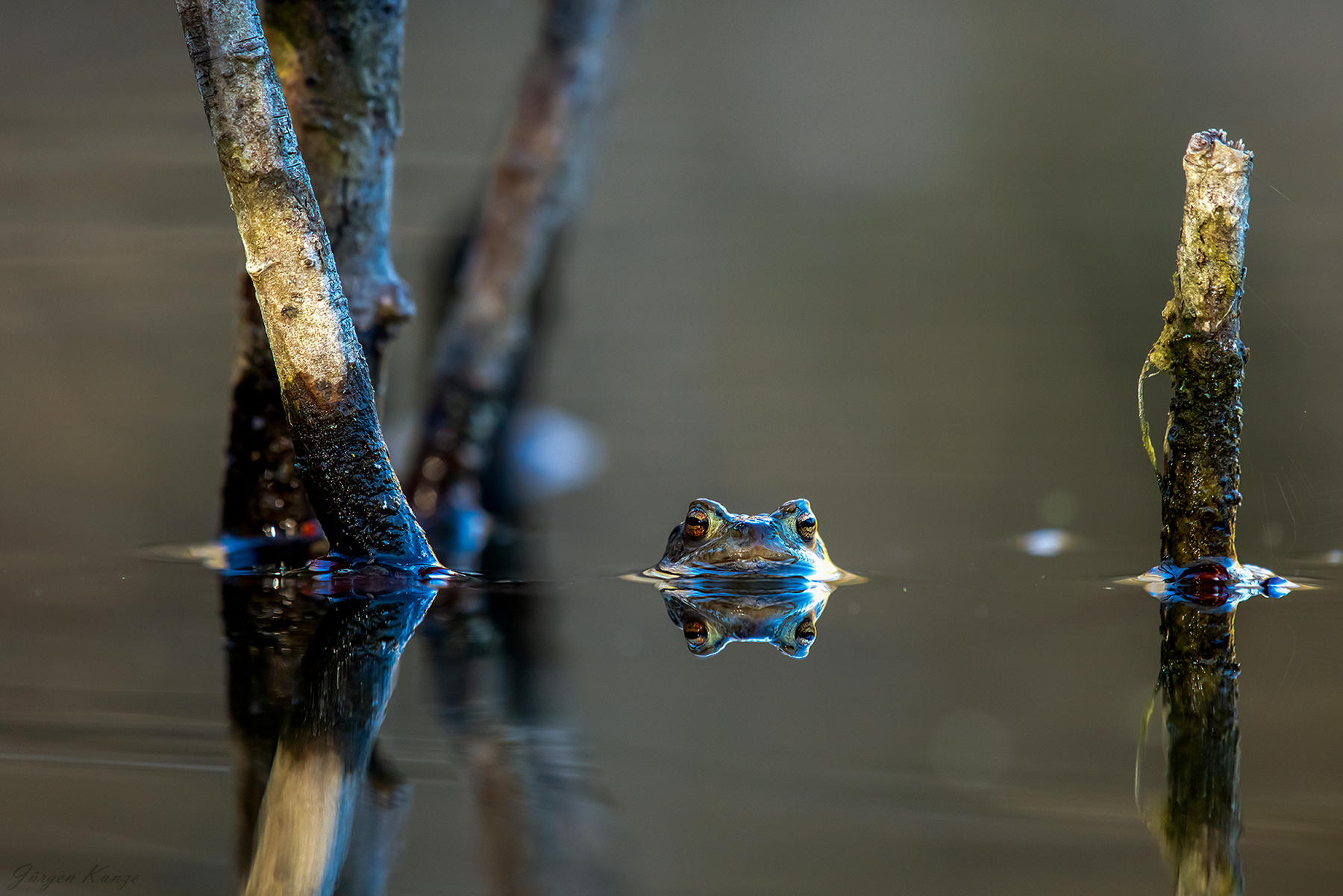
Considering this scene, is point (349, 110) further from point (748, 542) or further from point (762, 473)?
point (762, 473)

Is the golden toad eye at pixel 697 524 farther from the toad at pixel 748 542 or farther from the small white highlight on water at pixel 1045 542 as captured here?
the small white highlight on water at pixel 1045 542

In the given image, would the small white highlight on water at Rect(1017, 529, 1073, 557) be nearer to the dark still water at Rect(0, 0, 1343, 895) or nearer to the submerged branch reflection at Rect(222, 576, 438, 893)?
the dark still water at Rect(0, 0, 1343, 895)

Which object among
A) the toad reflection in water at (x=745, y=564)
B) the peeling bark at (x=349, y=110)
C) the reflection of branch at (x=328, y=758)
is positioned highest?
the peeling bark at (x=349, y=110)

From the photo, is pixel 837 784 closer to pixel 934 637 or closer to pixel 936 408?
pixel 934 637

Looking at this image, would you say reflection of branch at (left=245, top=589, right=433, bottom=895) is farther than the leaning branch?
No

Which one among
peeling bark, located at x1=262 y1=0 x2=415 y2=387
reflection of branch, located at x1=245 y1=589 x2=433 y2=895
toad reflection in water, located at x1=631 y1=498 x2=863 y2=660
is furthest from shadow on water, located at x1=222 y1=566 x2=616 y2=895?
peeling bark, located at x1=262 y1=0 x2=415 y2=387

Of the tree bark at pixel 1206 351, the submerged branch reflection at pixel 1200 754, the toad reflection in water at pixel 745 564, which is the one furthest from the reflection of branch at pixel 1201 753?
the toad reflection in water at pixel 745 564

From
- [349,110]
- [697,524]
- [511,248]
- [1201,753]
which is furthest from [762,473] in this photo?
[1201,753]
